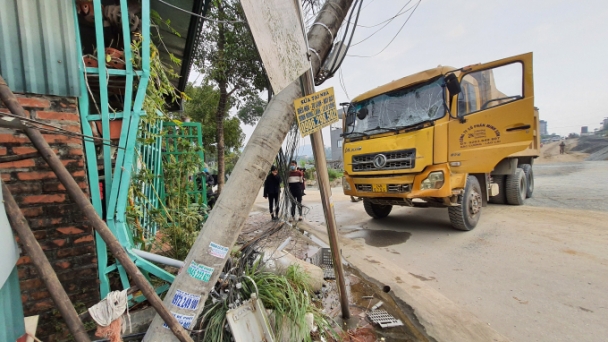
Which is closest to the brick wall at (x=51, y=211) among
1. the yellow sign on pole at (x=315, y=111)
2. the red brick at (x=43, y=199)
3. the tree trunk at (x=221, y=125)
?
the red brick at (x=43, y=199)

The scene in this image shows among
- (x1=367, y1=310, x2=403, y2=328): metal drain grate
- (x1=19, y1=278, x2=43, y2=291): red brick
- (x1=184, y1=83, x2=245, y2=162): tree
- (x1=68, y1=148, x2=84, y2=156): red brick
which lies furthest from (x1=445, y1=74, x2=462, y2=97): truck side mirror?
(x1=184, y1=83, x2=245, y2=162): tree

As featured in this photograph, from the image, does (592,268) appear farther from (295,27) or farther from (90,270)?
(90,270)

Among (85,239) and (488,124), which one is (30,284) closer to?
(85,239)

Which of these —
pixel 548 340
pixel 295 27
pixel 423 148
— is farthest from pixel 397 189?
pixel 295 27

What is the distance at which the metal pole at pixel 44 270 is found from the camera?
1.11 metres

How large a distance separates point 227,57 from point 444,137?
5048 mm

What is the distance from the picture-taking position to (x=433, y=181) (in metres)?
4.12

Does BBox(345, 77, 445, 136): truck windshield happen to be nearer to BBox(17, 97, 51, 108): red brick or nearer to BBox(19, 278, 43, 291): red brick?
BBox(17, 97, 51, 108): red brick

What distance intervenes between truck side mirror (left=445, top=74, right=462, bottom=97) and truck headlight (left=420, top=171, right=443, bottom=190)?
131cm

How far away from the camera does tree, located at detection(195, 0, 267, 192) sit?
5770 mm

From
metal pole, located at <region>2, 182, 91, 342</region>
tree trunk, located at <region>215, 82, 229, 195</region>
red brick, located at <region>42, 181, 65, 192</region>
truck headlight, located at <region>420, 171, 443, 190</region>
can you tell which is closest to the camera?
metal pole, located at <region>2, 182, 91, 342</region>

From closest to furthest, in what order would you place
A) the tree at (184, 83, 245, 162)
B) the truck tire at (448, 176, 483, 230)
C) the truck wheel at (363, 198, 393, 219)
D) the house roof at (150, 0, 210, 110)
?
the house roof at (150, 0, 210, 110), the truck tire at (448, 176, 483, 230), the truck wheel at (363, 198, 393, 219), the tree at (184, 83, 245, 162)

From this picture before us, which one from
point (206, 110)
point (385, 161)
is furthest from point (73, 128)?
point (206, 110)

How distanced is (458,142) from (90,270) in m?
4.93
